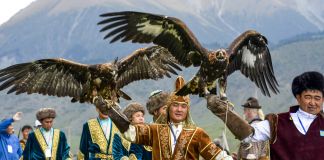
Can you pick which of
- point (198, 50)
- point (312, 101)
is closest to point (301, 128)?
point (312, 101)

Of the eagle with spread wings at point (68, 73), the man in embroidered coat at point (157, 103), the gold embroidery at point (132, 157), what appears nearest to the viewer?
the man in embroidered coat at point (157, 103)

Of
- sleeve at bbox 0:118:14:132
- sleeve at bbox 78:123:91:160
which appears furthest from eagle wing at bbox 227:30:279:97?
sleeve at bbox 0:118:14:132

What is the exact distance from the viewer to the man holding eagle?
22.6 feet

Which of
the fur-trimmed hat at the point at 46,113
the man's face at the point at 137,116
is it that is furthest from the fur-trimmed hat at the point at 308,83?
the fur-trimmed hat at the point at 46,113

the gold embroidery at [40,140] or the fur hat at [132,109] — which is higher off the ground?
the fur hat at [132,109]

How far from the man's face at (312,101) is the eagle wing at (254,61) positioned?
1.62 metres

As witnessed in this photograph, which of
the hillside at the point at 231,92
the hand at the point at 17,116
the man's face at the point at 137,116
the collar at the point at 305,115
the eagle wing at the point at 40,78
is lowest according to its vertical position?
the collar at the point at 305,115

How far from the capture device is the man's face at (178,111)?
730cm

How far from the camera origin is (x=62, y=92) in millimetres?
10789

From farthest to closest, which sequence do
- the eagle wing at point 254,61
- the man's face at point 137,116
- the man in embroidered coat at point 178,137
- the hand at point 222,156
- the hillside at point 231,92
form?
1. the hillside at point 231,92
2. the man's face at point 137,116
3. the eagle wing at point 254,61
4. the man in embroidered coat at point 178,137
5. the hand at point 222,156

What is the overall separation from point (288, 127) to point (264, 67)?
2211 millimetres

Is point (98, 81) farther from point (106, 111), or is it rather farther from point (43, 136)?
point (43, 136)

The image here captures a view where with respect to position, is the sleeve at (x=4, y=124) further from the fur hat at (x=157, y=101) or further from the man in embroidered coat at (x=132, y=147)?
the fur hat at (x=157, y=101)

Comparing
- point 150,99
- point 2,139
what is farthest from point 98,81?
point 2,139
